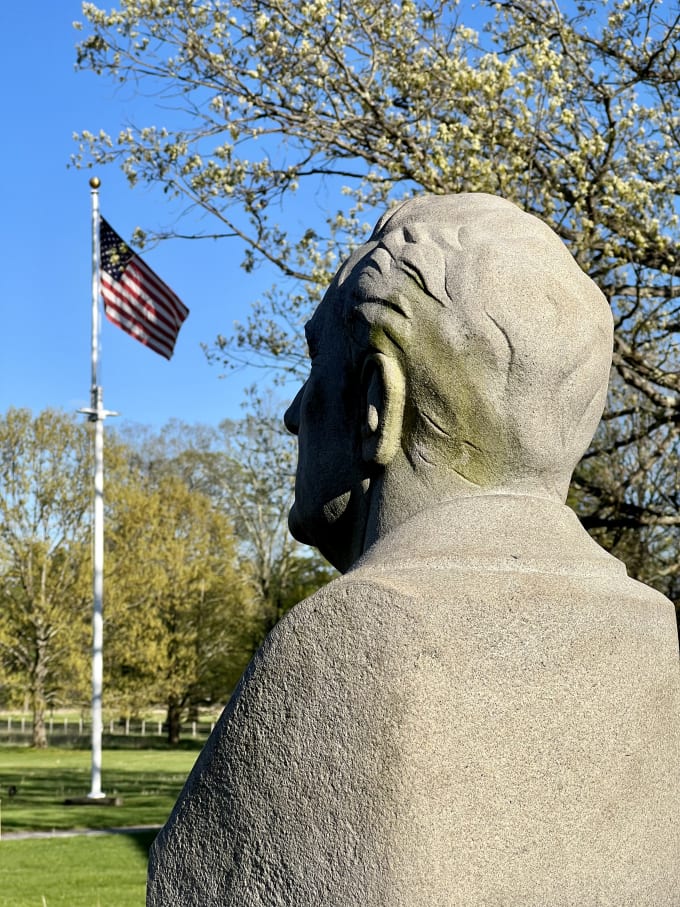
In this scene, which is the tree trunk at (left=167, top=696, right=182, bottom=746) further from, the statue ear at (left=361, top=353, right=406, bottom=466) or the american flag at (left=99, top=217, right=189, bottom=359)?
the statue ear at (left=361, top=353, right=406, bottom=466)

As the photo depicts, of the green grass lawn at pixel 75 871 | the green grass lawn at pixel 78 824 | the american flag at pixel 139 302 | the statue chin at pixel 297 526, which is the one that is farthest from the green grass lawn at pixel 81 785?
the statue chin at pixel 297 526

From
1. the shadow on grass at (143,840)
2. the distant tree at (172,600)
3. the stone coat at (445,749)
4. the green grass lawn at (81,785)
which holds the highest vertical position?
the distant tree at (172,600)

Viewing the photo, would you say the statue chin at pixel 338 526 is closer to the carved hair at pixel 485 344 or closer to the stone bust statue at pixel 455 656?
the stone bust statue at pixel 455 656

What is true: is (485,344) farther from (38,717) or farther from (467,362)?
(38,717)

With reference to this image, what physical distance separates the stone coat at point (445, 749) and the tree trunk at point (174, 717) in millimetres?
39440

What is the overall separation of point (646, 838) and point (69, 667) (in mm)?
37017

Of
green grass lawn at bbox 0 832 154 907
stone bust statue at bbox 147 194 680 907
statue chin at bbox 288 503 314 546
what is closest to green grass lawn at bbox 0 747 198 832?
green grass lawn at bbox 0 832 154 907

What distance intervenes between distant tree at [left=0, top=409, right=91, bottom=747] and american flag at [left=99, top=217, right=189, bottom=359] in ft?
59.0

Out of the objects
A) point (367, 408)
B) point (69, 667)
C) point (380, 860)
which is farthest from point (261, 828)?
point (69, 667)

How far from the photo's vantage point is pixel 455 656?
2.22 m

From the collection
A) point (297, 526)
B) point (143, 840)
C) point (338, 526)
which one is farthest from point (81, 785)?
point (338, 526)

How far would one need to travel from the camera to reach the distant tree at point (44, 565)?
3578 centimetres

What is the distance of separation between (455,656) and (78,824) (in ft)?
59.1

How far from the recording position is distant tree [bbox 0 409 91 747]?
117 ft
